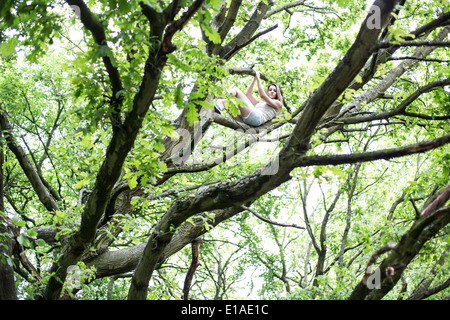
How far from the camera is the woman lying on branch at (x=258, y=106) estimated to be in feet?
25.6

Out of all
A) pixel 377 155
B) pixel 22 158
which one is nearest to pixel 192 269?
pixel 22 158

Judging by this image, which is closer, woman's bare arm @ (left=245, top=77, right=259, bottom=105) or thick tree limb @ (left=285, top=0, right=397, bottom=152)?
thick tree limb @ (left=285, top=0, right=397, bottom=152)

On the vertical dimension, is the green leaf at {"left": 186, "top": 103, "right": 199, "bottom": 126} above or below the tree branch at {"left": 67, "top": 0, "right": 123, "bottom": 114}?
below

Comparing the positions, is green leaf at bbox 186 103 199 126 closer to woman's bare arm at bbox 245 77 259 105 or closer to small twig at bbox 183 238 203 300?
small twig at bbox 183 238 203 300

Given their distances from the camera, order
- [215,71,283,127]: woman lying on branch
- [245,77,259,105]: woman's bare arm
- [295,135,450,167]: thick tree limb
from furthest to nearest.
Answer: [245,77,259,105]: woman's bare arm
[215,71,283,127]: woman lying on branch
[295,135,450,167]: thick tree limb

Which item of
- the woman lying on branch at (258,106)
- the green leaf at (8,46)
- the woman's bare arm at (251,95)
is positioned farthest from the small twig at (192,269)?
the green leaf at (8,46)

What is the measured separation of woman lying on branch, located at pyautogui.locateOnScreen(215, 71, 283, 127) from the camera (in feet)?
25.6

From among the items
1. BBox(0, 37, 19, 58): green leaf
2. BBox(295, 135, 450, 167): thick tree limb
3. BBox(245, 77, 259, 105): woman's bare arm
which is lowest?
BBox(295, 135, 450, 167): thick tree limb

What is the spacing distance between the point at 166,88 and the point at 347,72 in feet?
5.27

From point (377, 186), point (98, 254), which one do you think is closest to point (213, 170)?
point (98, 254)

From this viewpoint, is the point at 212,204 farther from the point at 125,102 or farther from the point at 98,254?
the point at 98,254

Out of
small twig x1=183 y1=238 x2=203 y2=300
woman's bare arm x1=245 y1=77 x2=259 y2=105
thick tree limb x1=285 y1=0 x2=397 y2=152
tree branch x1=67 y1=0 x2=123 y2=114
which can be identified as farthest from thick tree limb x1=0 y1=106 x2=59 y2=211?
thick tree limb x1=285 y1=0 x2=397 y2=152

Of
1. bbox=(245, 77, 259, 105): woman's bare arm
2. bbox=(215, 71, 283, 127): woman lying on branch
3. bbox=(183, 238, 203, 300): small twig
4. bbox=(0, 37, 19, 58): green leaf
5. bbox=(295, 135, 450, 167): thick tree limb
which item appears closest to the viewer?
bbox=(295, 135, 450, 167): thick tree limb

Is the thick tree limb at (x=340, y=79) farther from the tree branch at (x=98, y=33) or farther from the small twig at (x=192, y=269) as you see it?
the small twig at (x=192, y=269)
